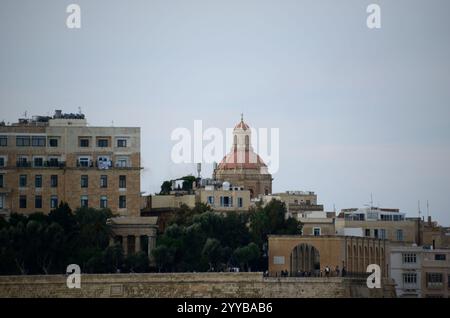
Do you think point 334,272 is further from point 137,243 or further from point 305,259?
point 137,243

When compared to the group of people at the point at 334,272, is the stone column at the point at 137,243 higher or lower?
higher

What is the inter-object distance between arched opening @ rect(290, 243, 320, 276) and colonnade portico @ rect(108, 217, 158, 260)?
858 centimetres

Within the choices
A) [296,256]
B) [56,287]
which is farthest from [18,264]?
[296,256]

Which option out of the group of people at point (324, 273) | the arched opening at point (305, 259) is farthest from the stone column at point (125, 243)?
the group of people at point (324, 273)

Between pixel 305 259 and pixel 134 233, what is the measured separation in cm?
1046

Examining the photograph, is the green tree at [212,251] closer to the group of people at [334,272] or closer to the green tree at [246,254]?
the green tree at [246,254]

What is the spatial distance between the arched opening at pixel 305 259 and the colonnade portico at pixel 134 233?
8.58 metres

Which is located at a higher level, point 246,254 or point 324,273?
point 246,254

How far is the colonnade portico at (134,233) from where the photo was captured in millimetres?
196625

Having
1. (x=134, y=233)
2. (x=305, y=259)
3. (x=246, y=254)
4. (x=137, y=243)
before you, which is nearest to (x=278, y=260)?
(x=246, y=254)

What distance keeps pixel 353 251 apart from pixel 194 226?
9.69 m

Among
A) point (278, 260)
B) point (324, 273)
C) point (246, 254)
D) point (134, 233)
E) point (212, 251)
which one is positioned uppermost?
point (134, 233)

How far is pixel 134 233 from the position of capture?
19688 centimetres
